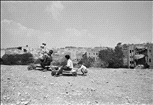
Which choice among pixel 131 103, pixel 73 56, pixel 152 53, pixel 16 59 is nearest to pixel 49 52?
pixel 131 103

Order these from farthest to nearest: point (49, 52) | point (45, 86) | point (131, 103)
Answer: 1. point (49, 52)
2. point (45, 86)
3. point (131, 103)

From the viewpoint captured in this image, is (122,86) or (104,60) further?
(104,60)

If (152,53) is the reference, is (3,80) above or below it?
below

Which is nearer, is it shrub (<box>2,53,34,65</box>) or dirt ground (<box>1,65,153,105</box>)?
dirt ground (<box>1,65,153,105</box>)

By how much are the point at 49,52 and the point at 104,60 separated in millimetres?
35958

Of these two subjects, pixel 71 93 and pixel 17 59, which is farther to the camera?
pixel 17 59

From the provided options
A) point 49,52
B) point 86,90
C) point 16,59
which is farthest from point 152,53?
point 16,59

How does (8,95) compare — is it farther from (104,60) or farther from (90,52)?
(90,52)

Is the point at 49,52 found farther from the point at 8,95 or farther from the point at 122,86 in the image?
the point at 122,86

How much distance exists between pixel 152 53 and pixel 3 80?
3030cm

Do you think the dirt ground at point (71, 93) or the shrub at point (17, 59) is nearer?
the dirt ground at point (71, 93)

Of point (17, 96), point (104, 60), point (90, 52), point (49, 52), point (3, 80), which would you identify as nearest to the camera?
point (17, 96)

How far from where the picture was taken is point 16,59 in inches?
1800

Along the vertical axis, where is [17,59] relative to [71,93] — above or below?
above
